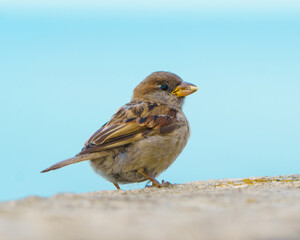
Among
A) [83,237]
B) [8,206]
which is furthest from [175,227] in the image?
[8,206]

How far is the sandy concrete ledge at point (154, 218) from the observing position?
207cm

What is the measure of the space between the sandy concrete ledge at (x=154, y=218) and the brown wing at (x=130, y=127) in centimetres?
185

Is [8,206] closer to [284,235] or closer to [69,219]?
[69,219]

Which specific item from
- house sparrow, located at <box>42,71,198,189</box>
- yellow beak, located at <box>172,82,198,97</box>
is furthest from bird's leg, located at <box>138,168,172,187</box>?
yellow beak, located at <box>172,82,198,97</box>

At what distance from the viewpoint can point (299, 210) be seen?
9.27 feet

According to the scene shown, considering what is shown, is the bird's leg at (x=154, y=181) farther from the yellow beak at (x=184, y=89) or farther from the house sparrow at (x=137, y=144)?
the yellow beak at (x=184, y=89)

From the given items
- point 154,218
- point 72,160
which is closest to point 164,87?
point 72,160

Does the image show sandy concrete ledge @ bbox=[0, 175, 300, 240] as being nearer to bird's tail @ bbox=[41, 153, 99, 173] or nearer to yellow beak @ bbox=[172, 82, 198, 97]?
bird's tail @ bbox=[41, 153, 99, 173]

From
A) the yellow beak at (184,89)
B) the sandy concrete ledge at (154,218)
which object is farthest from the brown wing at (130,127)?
the sandy concrete ledge at (154,218)

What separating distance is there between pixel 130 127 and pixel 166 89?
4.91ft

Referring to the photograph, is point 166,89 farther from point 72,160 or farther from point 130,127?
point 72,160

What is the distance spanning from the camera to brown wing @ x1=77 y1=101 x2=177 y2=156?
5.28 m

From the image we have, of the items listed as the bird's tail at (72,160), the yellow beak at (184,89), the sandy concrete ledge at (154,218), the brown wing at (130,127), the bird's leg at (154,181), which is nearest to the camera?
the sandy concrete ledge at (154,218)

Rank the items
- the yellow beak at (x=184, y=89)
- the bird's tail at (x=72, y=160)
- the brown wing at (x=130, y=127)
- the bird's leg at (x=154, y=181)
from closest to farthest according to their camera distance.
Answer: the bird's tail at (x=72, y=160) < the brown wing at (x=130, y=127) < the bird's leg at (x=154, y=181) < the yellow beak at (x=184, y=89)
